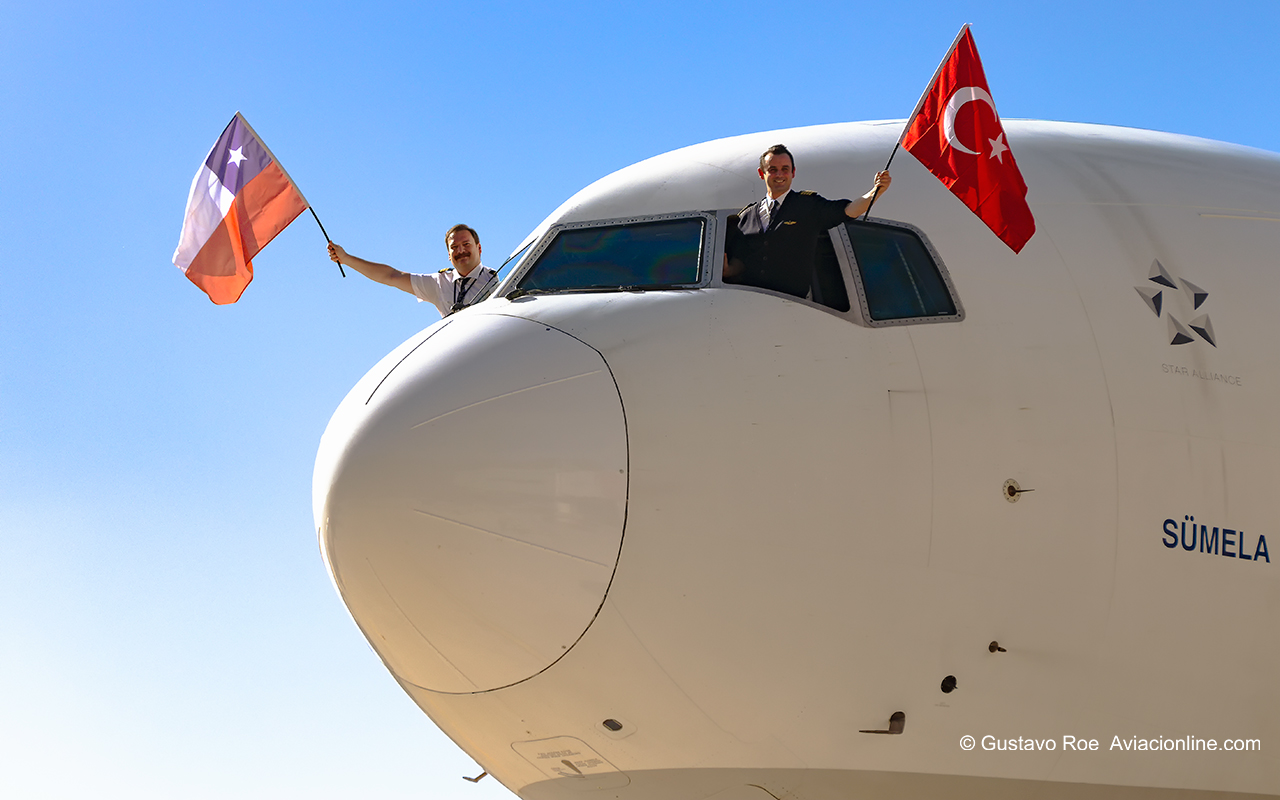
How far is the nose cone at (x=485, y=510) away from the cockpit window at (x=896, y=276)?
1713mm

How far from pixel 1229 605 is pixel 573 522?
3.98m

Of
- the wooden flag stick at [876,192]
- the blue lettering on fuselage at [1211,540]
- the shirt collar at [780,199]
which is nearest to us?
the blue lettering on fuselage at [1211,540]

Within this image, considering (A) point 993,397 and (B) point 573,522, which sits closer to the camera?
(B) point 573,522

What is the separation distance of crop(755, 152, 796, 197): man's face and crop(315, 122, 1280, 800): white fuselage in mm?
288

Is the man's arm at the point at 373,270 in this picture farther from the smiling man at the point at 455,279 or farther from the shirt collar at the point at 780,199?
the shirt collar at the point at 780,199

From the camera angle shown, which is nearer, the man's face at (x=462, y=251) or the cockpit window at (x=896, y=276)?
the cockpit window at (x=896, y=276)

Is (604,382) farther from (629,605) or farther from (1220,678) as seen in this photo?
(1220,678)

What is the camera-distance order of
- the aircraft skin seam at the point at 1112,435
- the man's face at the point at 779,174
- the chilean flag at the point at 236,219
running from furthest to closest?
the chilean flag at the point at 236,219 < the man's face at the point at 779,174 < the aircraft skin seam at the point at 1112,435

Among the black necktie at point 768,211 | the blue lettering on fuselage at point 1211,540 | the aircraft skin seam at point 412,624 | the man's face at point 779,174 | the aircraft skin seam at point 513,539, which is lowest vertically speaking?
the aircraft skin seam at point 412,624

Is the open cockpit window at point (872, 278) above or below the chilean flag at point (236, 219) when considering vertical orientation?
below

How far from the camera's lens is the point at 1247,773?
7.63 metres

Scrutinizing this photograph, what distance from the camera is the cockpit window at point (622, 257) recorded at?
729 centimetres

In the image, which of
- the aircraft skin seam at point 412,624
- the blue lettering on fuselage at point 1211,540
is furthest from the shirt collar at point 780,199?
the aircraft skin seam at point 412,624

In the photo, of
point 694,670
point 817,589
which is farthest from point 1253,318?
point 694,670
